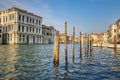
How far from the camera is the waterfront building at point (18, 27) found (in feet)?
→ 201

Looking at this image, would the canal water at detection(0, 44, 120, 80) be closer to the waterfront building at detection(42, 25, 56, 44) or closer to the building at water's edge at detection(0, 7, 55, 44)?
the building at water's edge at detection(0, 7, 55, 44)

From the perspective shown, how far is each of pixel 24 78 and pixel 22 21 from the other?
2256 inches

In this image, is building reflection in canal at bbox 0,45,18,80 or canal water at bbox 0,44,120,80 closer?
canal water at bbox 0,44,120,80

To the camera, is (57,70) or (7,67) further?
(7,67)

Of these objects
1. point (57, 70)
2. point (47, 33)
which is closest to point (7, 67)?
point (57, 70)

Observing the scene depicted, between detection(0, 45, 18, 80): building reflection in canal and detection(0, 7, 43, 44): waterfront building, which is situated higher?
detection(0, 7, 43, 44): waterfront building

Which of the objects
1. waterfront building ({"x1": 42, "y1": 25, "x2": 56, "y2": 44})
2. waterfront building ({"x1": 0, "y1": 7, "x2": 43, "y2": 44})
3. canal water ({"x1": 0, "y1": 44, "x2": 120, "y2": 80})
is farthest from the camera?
waterfront building ({"x1": 42, "y1": 25, "x2": 56, "y2": 44})

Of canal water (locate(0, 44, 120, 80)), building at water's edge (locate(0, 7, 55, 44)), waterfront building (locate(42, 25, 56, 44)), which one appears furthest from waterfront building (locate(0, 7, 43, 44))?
canal water (locate(0, 44, 120, 80))

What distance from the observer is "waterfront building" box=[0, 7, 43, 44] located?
61188 millimetres

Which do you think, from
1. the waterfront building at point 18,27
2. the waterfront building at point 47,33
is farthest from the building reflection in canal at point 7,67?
the waterfront building at point 47,33

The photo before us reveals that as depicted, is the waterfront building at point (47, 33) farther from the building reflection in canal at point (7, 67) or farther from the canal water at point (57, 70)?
the canal water at point (57, 70)

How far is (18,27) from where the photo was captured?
6222 cm

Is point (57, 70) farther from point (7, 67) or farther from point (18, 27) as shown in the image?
point (18, 27)

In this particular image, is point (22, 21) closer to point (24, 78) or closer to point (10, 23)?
point (10, 23)
